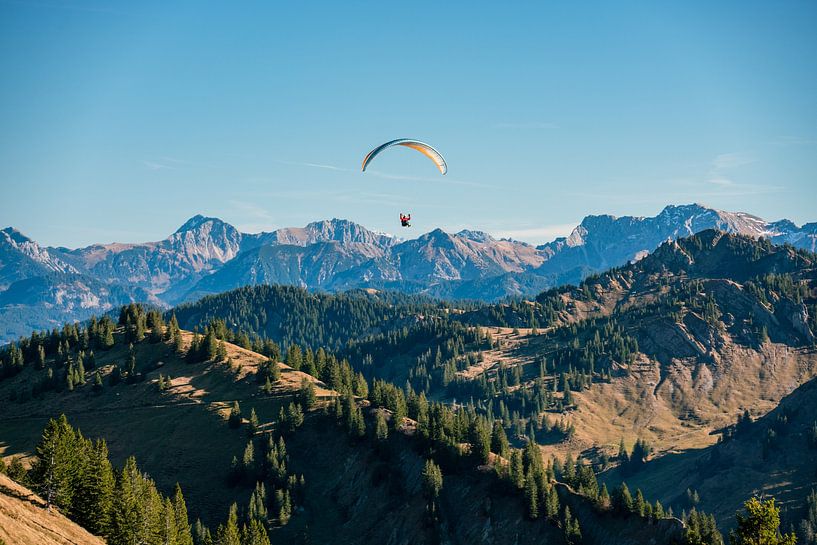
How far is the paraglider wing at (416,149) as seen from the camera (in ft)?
394

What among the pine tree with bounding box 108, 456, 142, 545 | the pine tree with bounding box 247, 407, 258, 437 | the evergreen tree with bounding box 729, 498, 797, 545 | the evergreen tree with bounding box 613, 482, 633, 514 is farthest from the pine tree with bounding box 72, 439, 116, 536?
the evergreen tree with bounding box 613, 482, 633, 514

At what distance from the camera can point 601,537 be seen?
11106cm

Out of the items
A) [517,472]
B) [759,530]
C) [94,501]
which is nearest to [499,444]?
[517,472]

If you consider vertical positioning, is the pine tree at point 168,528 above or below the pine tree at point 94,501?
below

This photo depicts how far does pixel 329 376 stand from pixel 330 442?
34.2 meters

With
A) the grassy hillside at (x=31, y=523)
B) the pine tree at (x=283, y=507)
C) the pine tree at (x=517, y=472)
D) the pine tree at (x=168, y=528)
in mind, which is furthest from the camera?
the pine tree at (x=283, y=507)

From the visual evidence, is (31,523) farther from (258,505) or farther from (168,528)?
(258,505)

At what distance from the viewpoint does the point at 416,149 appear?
124 metres

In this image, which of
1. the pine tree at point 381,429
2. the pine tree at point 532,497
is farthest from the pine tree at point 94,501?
the pine tree at point 532,497

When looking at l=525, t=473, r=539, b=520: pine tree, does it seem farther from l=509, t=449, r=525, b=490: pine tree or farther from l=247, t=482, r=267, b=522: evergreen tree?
l=247, t=482, r=267, b=522: evergreen tree

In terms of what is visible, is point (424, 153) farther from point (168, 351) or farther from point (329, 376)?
point (168, 351)

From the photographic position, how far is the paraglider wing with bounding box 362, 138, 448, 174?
12000 cm

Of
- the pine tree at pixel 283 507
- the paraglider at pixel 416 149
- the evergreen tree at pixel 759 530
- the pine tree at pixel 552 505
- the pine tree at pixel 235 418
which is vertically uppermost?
the paraglider at pixel 416 149

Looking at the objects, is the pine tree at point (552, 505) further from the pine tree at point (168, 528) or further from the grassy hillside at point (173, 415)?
the grassy hillside at point (173, 415)
